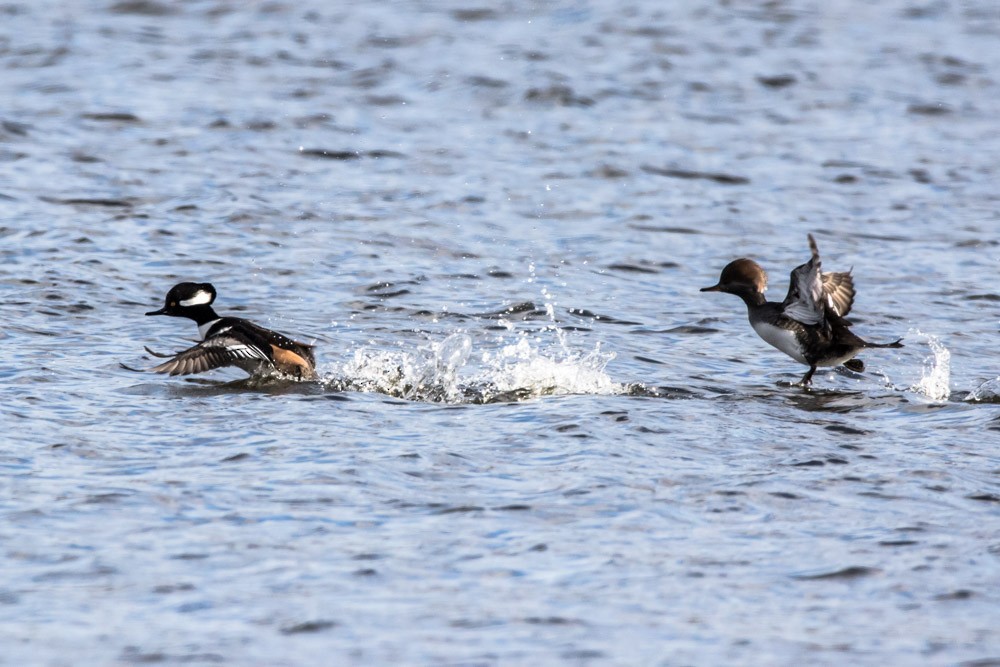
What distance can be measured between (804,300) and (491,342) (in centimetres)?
233

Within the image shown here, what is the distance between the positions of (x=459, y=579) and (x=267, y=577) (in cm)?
79

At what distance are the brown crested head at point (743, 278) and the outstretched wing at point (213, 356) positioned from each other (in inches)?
124

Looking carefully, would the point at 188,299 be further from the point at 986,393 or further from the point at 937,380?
the point at 986,393

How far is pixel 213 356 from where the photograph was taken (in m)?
9.17

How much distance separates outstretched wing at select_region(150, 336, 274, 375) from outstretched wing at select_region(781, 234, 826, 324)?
11.1 ft

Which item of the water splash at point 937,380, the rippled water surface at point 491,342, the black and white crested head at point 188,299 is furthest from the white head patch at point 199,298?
the water splash at point 937,380

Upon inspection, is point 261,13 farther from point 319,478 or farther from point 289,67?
point 319,478

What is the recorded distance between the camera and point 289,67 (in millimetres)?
20203

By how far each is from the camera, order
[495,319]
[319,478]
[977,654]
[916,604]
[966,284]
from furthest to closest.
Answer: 1. [966,284]
2. [495,319]
3. [319,478]
4. [916,604]
5. [977,654]

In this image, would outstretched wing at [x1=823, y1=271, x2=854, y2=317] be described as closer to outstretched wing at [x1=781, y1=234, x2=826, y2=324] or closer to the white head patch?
outstretched wing at [x1=781, y1=234, x2=826, y2=324]

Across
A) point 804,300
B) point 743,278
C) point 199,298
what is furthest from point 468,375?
point 804,300

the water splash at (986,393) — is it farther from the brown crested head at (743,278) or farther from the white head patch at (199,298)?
the white head patch at (199,298)

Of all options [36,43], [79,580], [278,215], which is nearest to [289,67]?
[36,43]

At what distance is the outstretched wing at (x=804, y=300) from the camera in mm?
9461
